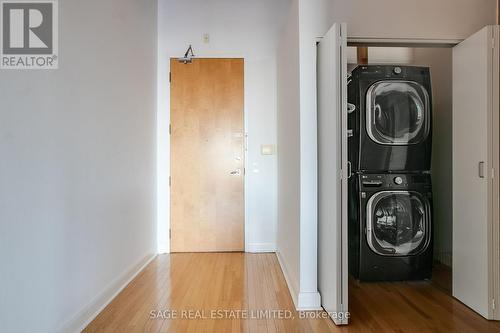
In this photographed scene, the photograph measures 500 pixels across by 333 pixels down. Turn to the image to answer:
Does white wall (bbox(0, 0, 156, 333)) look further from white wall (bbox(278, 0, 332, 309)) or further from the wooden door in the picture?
white wall (bbox(278, 0, 332, 309))

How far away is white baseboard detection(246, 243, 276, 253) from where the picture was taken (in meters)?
3.40

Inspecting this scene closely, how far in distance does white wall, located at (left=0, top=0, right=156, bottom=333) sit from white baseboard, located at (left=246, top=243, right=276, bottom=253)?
47.4 inches

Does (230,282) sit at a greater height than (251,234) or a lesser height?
lesser

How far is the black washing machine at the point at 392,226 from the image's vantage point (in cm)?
255

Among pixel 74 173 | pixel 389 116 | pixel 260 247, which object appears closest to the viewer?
pixel 74 173

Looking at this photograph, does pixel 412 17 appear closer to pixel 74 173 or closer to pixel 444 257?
pixel 444 257

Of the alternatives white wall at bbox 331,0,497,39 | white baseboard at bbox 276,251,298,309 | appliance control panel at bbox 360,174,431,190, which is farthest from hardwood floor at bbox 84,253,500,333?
white wall at bbox 331,0,497,39

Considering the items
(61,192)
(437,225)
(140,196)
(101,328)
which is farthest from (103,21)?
(437,225)

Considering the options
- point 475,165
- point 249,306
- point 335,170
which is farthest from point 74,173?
point 475,165

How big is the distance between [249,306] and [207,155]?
1801 millimetres

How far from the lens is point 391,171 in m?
2.59

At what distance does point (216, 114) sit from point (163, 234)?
1508 mm

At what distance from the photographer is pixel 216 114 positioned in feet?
11.3

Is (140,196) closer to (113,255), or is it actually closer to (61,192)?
(113,255)
